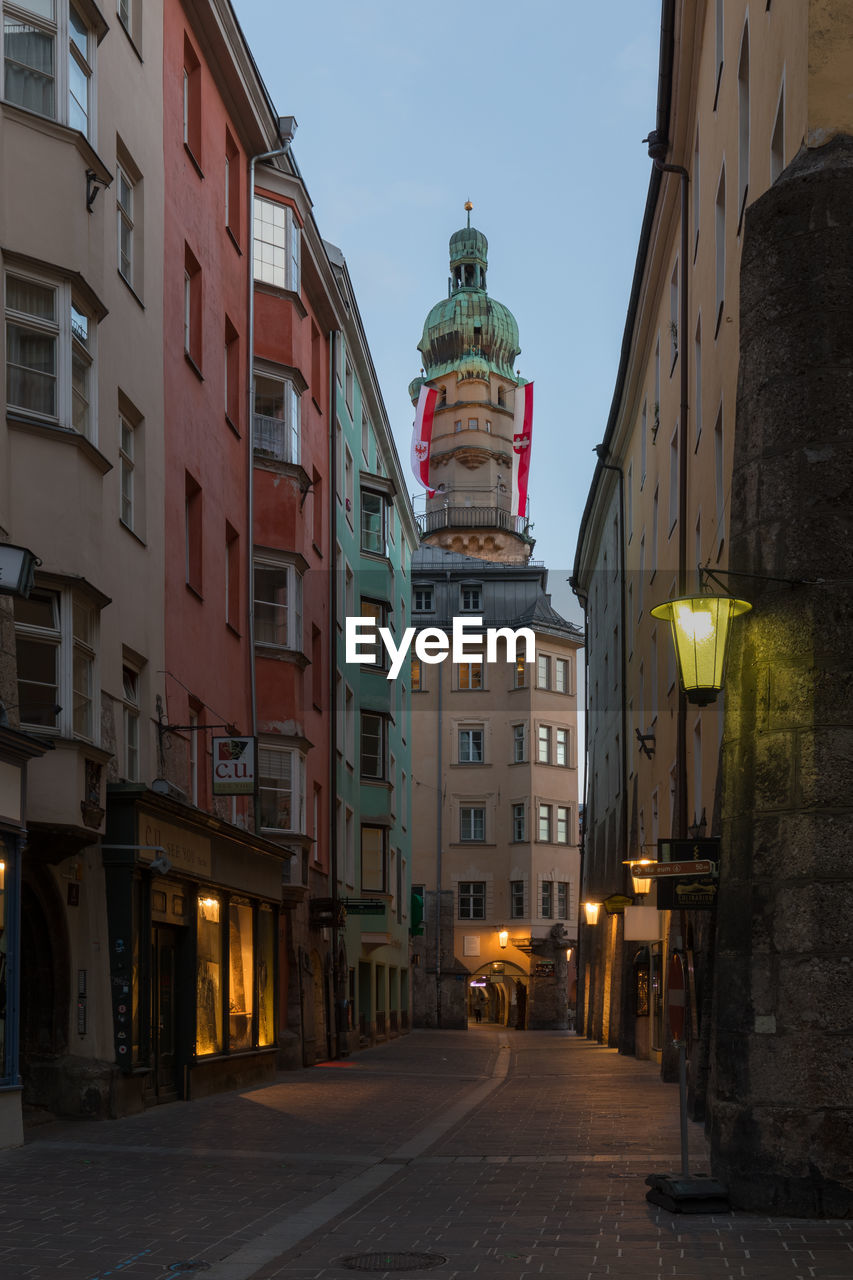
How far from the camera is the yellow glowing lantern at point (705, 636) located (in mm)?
11336

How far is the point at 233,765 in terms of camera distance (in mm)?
22359

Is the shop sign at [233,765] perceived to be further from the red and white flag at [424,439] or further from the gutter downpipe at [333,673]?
the red and white flag at [424,439]

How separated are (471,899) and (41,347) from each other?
53.8 metres

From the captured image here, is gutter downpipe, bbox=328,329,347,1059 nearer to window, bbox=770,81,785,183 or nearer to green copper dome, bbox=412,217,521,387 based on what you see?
window, bbox=770,81,785,183

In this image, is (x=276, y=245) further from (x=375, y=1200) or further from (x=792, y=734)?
(x=375, y=1200)

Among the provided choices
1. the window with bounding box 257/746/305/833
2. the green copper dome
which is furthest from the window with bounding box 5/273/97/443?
the green copper dome

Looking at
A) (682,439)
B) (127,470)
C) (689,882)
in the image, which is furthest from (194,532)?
(689,882)

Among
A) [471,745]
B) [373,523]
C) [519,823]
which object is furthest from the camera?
[471,745]

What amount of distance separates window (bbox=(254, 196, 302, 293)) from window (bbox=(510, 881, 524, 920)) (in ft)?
135

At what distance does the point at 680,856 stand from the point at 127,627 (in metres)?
8.80

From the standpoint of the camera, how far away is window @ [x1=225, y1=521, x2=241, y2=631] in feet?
88.6

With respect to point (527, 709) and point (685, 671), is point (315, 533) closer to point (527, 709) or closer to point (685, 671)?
point (685, 671)

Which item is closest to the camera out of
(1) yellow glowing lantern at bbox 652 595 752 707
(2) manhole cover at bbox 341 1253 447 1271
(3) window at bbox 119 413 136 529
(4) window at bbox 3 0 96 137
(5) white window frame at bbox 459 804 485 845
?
(2) manhole cover at bbox 341 1253 447 1271

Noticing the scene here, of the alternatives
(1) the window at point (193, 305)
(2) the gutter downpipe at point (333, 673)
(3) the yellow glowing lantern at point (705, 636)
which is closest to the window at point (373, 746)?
(2) the gutter downpipe at point (333, 673)
